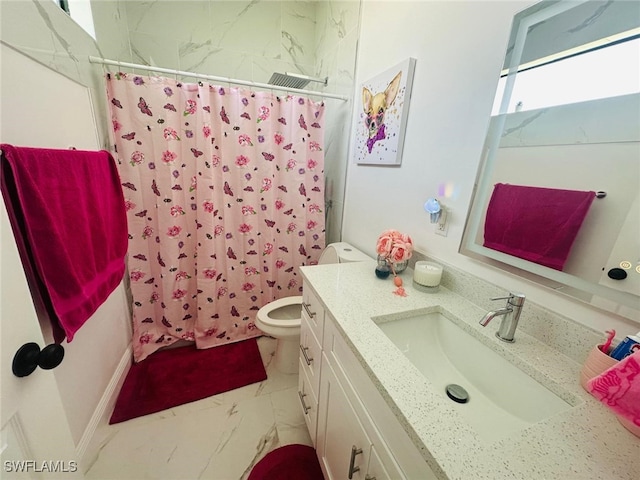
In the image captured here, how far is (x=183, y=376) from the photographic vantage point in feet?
5.34

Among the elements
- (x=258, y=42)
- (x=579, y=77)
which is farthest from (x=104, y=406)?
(x=258, y=42)

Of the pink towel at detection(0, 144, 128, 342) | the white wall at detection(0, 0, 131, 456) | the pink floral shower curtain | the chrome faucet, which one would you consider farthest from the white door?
the chrome faucet

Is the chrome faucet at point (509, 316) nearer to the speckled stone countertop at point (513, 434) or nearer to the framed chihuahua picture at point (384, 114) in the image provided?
the speckled stone countertop at point (513, 434)

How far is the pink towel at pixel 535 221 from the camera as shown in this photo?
670 mm

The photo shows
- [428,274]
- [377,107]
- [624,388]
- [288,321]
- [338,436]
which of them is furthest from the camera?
[288,321]

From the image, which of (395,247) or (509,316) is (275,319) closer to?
(395,247)

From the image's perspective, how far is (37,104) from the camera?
0.88 m

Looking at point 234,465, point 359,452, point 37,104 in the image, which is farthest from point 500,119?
point 234,465

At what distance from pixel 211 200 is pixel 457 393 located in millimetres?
1640

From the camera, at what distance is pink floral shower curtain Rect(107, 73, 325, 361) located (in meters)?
1.50

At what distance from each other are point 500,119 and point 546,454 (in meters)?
0.89

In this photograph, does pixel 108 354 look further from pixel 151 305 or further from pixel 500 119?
pixel 500 119

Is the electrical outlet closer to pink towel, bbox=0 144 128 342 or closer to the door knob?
the door knob

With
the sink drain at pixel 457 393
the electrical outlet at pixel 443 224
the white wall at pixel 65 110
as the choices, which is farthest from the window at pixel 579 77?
the white wall at pixel 65 110
